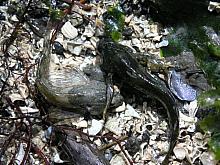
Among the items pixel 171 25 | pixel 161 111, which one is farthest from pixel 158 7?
pixel 161 111

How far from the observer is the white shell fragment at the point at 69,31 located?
2.10 metres

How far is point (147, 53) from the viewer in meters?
2.07

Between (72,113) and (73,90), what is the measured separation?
0.22 ft

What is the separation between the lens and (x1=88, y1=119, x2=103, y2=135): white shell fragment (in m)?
1.92

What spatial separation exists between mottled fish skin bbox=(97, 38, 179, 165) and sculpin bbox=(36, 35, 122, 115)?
0.18 feet

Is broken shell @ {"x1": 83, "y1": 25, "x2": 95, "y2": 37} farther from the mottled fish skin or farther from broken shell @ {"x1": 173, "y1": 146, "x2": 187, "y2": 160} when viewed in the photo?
broken shell @ {"x1": 173, "y1": 146, "x2": 187, "y2": 160}

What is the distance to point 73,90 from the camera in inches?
76.2

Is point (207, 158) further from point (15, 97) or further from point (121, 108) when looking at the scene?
point (15, 97)

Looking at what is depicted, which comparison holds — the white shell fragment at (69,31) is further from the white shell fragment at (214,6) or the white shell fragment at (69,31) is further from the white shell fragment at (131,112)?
the white shell fragment at (214,6)

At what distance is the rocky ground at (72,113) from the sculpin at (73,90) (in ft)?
0.10

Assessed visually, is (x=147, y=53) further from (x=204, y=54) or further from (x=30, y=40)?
(x=30, y=40)

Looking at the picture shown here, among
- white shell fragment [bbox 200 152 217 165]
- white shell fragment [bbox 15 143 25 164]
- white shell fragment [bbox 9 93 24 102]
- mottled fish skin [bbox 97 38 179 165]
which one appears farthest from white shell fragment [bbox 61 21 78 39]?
white shell fragment [bbox 200 152 217 165]

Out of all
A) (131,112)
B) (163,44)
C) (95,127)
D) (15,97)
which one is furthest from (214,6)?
(15,97)

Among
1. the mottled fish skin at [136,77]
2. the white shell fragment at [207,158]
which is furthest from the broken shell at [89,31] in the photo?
the white shell fragment at [207,158]
